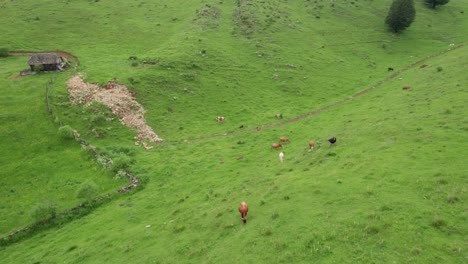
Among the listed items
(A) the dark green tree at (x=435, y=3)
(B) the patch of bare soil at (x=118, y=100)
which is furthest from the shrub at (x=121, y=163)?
(A) the dark green tree at (x=435, y=3)

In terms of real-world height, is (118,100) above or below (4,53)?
below

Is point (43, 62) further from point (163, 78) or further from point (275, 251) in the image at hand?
point (275, 251)

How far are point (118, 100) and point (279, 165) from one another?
30021 mm

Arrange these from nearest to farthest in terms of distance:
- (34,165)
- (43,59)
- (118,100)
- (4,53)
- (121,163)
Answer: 1. (121,163)
2. (34,165)
3. (118,100)
4. (43,59)
5. (4,53)

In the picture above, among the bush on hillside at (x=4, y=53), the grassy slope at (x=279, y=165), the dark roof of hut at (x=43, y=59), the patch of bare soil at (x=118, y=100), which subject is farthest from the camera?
the bush on hillside at (x=4, y=53)

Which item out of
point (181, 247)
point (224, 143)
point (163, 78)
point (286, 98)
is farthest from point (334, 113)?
point (181, 247)

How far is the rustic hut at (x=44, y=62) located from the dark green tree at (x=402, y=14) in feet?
273

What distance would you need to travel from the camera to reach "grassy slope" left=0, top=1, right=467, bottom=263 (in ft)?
55.7

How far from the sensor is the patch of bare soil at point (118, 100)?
46062 mm

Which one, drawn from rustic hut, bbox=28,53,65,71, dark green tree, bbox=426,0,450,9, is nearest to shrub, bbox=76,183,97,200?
rustic hut, bbox=28,53,65,71

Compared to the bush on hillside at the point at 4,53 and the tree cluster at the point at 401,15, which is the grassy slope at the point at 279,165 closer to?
the bush on hillside at the point at 4,53

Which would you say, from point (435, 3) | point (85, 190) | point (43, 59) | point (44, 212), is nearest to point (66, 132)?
point (85, 190)

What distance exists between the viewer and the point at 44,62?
5856cm

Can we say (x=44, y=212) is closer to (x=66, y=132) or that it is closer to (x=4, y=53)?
(x=66, y=132)
